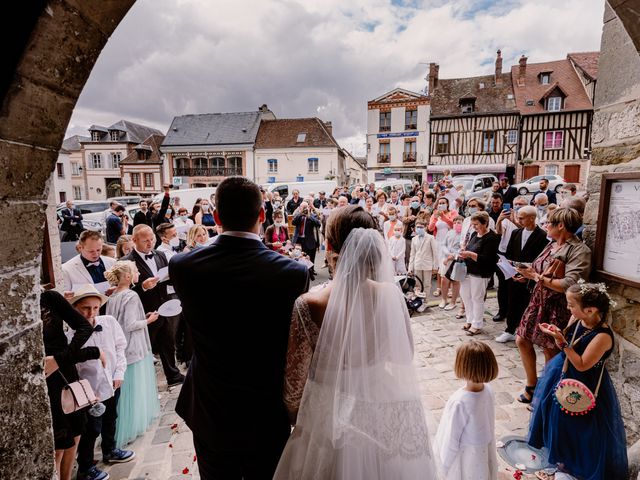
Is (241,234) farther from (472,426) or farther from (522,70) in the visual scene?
(522,70)

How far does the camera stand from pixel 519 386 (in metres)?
4.16

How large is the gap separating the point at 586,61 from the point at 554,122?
5994mm

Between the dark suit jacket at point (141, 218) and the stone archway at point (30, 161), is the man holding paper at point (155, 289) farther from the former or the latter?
the dark suit jacket at point (141, 218)

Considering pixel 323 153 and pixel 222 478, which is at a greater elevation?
pixel 323 153

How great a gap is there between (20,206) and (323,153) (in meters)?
32.5

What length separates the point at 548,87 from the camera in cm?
2702

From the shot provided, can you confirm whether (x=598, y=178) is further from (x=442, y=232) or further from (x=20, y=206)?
(x=442, y=232)

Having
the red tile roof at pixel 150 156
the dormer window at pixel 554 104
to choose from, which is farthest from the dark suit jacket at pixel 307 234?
the red tile roof at pixel 150 156

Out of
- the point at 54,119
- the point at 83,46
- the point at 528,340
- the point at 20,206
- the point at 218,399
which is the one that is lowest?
the point at 528,340

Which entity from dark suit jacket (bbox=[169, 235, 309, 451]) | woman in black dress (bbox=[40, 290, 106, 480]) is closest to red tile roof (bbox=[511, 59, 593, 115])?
dark suit jacket (bbox=[169, 235, 309, 451])

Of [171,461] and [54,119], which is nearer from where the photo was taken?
[54,119]

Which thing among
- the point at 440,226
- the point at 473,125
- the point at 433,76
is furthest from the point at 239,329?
the point at 433,76

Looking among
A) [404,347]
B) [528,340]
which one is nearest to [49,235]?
[404,347]

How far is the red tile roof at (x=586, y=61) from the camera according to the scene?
84.6 ft
